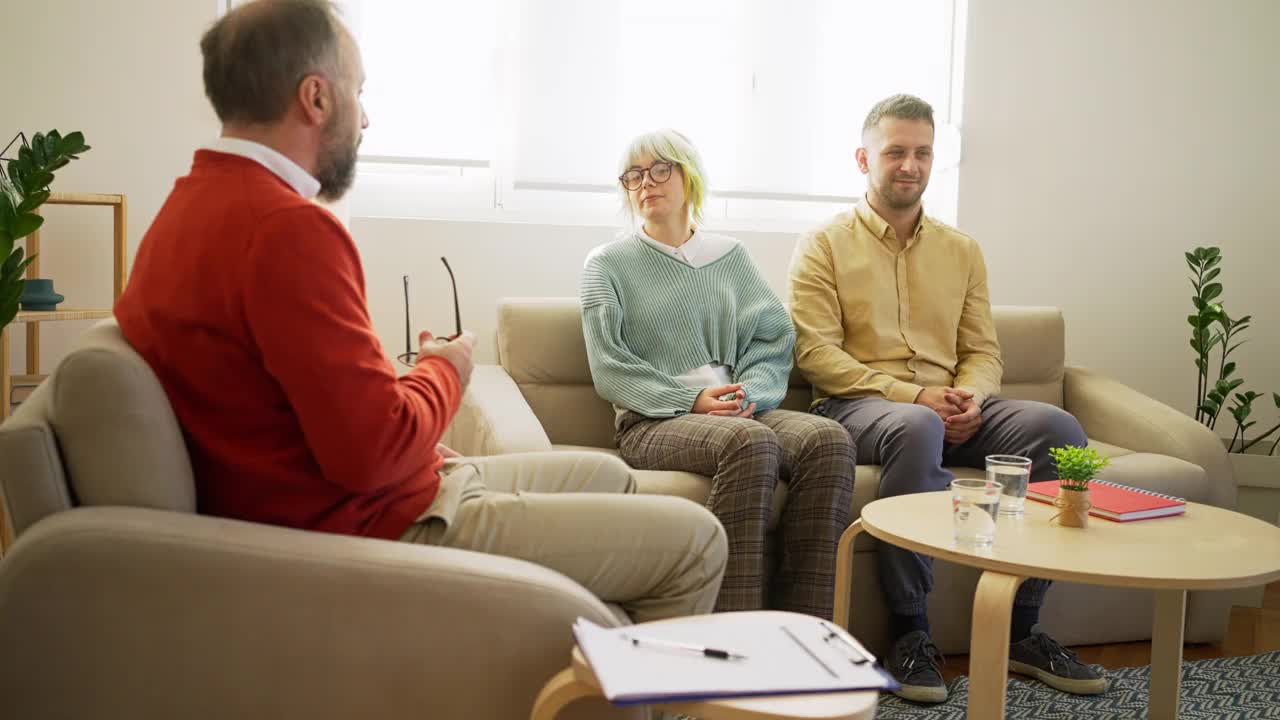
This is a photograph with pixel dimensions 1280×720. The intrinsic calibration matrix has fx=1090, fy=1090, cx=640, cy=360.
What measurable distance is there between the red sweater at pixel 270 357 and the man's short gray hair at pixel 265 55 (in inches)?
2.9

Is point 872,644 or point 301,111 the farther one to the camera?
point 872,644

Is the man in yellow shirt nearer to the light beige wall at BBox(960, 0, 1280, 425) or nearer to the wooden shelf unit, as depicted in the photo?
the light beige wall at BBox(960, 0, 1280, 425)

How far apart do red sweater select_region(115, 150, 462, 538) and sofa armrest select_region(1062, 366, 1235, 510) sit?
210 centimetres

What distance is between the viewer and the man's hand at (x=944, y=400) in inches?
105

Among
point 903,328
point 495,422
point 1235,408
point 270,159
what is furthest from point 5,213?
point 1235,408

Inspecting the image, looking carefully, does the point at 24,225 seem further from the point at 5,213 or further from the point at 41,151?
the point at 41,151

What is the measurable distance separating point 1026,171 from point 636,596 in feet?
9.07

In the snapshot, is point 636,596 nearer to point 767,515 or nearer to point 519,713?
point 519,713

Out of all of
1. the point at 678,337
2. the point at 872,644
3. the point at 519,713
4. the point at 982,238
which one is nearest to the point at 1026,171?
the point at 982,238

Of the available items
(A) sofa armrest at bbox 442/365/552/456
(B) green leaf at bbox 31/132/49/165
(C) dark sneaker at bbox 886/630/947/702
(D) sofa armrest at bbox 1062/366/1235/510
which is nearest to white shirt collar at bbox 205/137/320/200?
(A) sofa armrest at bbox 442/365/552/456

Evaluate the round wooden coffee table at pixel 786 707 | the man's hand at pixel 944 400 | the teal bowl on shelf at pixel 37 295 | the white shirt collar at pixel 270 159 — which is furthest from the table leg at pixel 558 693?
the teal bowl on shelf at pixel 37 295

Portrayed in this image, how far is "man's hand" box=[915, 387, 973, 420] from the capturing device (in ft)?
8.71

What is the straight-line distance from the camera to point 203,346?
4.07 ft

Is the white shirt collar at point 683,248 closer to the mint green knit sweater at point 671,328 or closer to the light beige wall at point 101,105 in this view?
the mint green knit sweater at point 671,328
